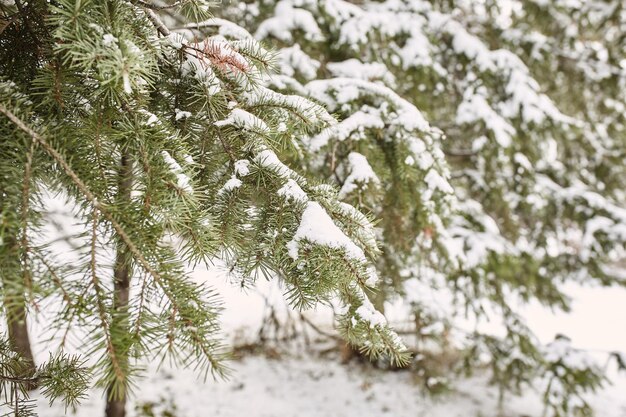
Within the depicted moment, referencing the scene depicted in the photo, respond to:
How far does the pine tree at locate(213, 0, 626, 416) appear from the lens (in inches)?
80.4

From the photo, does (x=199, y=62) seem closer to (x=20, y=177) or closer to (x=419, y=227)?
(x=20, y=177)

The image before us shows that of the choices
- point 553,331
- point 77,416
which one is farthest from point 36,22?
point 553,331

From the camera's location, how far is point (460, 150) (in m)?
4.59

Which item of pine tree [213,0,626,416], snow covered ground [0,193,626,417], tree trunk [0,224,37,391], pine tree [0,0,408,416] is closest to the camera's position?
tree trunk [0,224,37,391]

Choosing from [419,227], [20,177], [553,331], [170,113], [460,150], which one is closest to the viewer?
[20,177]

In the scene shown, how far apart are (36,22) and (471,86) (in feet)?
11.0

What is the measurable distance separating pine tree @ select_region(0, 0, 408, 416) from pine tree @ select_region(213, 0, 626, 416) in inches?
19.1

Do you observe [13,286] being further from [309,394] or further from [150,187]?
[309,394]

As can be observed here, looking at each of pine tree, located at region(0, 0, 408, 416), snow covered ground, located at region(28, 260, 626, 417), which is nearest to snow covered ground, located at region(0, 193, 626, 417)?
snow covered ground, located at region(28, 260, 626, 417)

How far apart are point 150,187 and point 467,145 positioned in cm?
439

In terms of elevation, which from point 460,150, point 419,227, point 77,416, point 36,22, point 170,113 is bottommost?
point 77,416

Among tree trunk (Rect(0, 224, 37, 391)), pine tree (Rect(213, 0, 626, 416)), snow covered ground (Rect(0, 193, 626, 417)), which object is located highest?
pine tree (Rect(213, 0, 626, 416))

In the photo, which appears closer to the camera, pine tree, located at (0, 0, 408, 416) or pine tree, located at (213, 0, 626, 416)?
pine tree, located at (0, 0, 408, 416)

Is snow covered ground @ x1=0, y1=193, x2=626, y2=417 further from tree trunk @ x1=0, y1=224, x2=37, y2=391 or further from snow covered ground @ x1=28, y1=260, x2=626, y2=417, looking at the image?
tree trunk @ x1=0, y1=224, x2=37, y2=391
